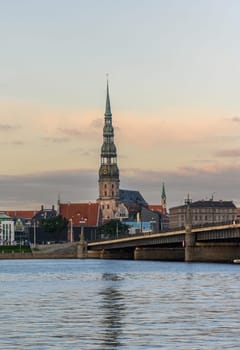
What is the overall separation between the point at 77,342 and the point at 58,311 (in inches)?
747

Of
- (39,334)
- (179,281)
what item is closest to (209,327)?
(39,334)

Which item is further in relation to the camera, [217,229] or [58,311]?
[217,229]

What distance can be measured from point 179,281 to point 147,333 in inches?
2411

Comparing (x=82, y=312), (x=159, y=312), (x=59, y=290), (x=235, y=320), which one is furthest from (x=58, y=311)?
(x=59, y=290)

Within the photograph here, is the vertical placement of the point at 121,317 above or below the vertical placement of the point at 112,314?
below

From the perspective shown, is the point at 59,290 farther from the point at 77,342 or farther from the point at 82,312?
the point at 77,342

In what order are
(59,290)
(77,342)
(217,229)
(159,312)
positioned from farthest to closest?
(217,229) → (59,290) → (159,312) → (77,342)

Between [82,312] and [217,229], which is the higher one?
[217,229]

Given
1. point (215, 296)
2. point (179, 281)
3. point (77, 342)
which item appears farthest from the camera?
point (179, 281)

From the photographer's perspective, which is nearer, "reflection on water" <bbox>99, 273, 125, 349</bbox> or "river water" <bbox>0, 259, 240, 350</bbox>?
"river water" <bbox>0, 259, 240, 350</bbox>

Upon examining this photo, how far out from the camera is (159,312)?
74.2 meters

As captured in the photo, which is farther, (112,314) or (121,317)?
(112,314)

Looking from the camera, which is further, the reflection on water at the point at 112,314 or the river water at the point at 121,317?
the reflection on water at the point at 112,314

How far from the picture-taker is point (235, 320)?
6819 cm
